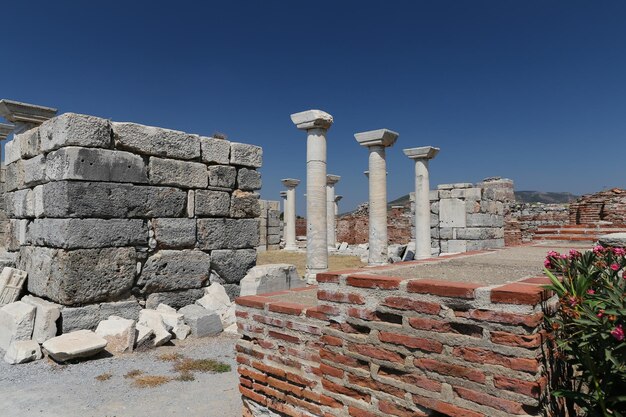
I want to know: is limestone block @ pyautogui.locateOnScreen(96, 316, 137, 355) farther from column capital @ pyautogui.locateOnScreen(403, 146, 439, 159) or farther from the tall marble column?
the tall marble column

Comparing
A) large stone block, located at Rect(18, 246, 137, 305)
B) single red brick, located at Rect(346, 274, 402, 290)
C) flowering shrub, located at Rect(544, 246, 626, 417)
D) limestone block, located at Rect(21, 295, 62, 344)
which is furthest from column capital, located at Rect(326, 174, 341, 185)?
flowering shrub, located at Rect(544, 246, 626, 417)

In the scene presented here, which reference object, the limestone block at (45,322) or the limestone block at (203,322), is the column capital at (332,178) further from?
the limestone block at (45,322)

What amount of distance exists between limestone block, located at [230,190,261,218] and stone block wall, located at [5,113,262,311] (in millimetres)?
19

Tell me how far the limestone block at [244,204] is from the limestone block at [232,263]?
2.20 feet

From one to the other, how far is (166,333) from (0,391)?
1.93 m

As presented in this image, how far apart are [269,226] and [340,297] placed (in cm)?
2039

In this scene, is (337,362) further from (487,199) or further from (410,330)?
(487,199)

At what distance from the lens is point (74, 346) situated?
17.0 ft

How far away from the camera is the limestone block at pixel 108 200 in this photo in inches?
235

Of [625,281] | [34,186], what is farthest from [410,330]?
[34,186]

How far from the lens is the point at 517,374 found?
2180 mm

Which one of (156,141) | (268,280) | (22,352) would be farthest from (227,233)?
(22,352)

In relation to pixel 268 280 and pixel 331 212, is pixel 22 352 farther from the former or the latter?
pixel 331 212

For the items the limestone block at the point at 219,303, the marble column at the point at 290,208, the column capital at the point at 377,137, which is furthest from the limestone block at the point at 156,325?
the marble column at the point at 290,208
